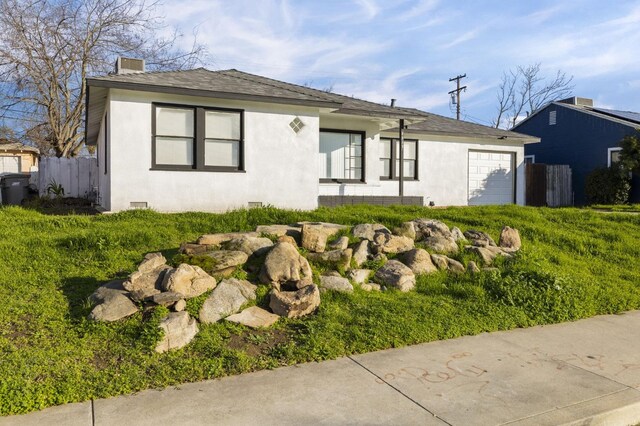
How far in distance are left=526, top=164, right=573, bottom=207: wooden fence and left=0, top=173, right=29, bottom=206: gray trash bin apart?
19.5 metres

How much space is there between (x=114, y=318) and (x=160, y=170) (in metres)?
6.71

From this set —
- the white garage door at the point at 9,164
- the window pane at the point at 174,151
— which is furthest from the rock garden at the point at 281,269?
the white garage door at the point at 9,164

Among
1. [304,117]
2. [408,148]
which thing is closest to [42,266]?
[304,117]

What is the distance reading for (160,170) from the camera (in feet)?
35.9

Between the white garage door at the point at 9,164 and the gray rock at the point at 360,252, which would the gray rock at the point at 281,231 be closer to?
the gray rock at the point at 360,252

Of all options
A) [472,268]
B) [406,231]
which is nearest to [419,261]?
[472,268]

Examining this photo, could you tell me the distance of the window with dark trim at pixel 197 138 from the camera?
11047mm

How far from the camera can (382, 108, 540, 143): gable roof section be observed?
56.9 feet

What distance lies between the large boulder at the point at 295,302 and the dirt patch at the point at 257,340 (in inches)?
13.2

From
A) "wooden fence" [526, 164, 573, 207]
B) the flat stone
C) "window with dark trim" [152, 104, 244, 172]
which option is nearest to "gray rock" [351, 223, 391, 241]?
the flat stone

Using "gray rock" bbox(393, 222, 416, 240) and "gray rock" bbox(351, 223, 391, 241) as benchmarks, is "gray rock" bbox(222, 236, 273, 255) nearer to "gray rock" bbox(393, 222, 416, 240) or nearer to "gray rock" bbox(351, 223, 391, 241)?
"gray rock" bbox(351, 223, 391, 241)

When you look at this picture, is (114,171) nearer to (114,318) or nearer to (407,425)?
(114,318)

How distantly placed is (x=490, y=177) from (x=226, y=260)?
51.9 ft

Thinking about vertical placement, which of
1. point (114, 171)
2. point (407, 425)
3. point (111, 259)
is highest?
point (114, 171)
